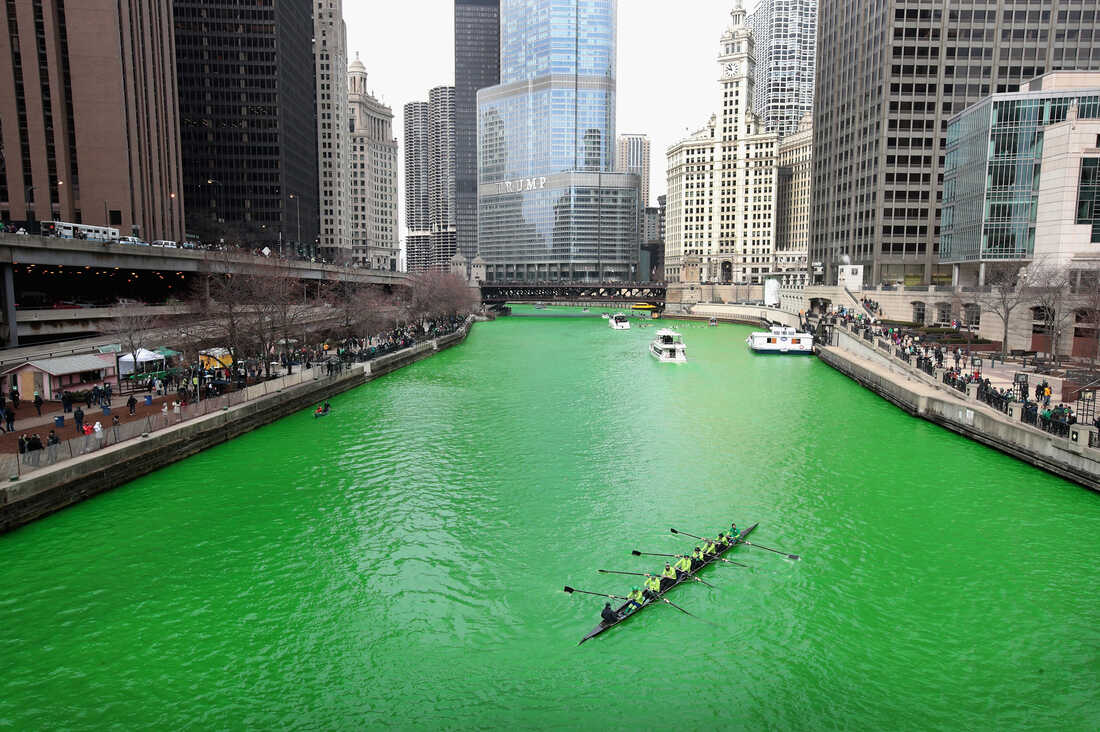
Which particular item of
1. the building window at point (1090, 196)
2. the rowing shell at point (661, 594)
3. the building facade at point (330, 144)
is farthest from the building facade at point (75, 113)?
the building facade at point (330, 144)

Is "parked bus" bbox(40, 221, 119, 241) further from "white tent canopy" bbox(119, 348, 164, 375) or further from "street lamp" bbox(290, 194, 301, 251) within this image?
"street lamp" bbox(290, 194, 301, 251)

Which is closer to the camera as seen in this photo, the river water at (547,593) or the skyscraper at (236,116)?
the river water at (547,593)

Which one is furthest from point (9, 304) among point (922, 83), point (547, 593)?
point (922, 83)

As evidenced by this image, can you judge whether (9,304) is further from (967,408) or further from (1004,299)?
(1004,299)

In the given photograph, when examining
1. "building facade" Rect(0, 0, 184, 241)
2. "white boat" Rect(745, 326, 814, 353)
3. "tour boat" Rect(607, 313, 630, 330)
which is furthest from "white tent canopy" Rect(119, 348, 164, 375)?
"tour boat" Rect(607, 313, 630, 330)

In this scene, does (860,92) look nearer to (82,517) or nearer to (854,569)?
(854,569)

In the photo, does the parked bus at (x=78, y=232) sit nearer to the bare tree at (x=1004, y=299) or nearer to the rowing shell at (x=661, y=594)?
the rowing shell at (x=661, y=594)
